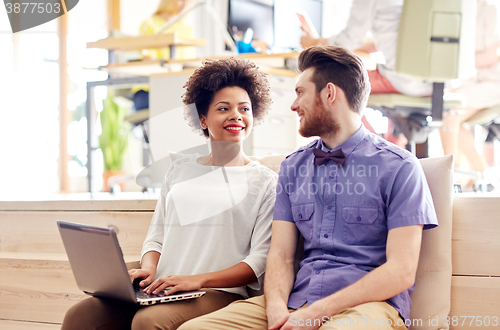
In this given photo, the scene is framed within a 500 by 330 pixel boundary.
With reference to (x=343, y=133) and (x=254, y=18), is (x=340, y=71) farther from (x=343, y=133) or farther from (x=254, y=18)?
(x=254, y=18)

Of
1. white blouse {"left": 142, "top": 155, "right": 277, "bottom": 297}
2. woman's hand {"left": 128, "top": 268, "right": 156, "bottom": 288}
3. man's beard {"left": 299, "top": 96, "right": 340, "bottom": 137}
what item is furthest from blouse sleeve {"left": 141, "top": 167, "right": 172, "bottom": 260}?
man's beard {"left": 299, "top": 96, "right": 340, "bottom": 137}

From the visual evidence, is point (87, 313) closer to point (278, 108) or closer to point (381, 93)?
point (278, 108)

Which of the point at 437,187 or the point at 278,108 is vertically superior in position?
the point at 278,108

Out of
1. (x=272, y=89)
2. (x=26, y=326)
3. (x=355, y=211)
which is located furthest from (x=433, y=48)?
(x=26, y=326)

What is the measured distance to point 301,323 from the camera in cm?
108

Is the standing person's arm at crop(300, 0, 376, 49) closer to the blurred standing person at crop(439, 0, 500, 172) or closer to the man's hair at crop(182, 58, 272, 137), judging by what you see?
the blurred standing person at crop(439, 0, 500, 172)

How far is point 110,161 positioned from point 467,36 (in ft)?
12.3

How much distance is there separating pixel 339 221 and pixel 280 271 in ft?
0.65

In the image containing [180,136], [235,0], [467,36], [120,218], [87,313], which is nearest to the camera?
[87,313]

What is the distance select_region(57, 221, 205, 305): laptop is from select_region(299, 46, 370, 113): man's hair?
2.07 feet

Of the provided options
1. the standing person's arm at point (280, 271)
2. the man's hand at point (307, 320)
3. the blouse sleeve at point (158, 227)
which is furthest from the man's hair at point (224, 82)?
the man's hand at point (307, 320)

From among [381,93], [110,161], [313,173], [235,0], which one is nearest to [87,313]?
[313,173]

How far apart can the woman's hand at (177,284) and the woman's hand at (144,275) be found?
0.05 meters

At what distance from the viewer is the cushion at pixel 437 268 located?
1241 mm
